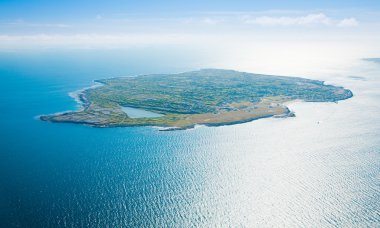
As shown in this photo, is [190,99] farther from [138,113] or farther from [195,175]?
[195,175]

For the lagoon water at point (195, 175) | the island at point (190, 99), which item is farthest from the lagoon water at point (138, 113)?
the lagoon water at point (195, 175)

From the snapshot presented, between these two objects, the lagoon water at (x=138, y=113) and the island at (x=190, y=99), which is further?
the lagoon water at (x=138, y=113)

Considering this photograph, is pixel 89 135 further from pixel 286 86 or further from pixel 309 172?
pixel 286 86

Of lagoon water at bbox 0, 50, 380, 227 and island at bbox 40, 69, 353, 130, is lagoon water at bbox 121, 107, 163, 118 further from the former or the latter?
lagoon water at bbox 0, 50, 380, 227

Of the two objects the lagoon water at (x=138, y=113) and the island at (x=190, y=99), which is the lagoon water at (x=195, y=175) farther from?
the lagoon water at (x=138, y=113)

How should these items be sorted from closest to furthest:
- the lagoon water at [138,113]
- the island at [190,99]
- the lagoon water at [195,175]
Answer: the lagoon water at [195,175] → the island at [190,99] → the lagoon water at [138,113]

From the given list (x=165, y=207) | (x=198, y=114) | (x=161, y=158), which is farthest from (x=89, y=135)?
(x=165, y=207)

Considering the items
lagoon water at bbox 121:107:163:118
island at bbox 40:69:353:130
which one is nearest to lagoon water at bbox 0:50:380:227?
island at bbox 40:69:353:130
